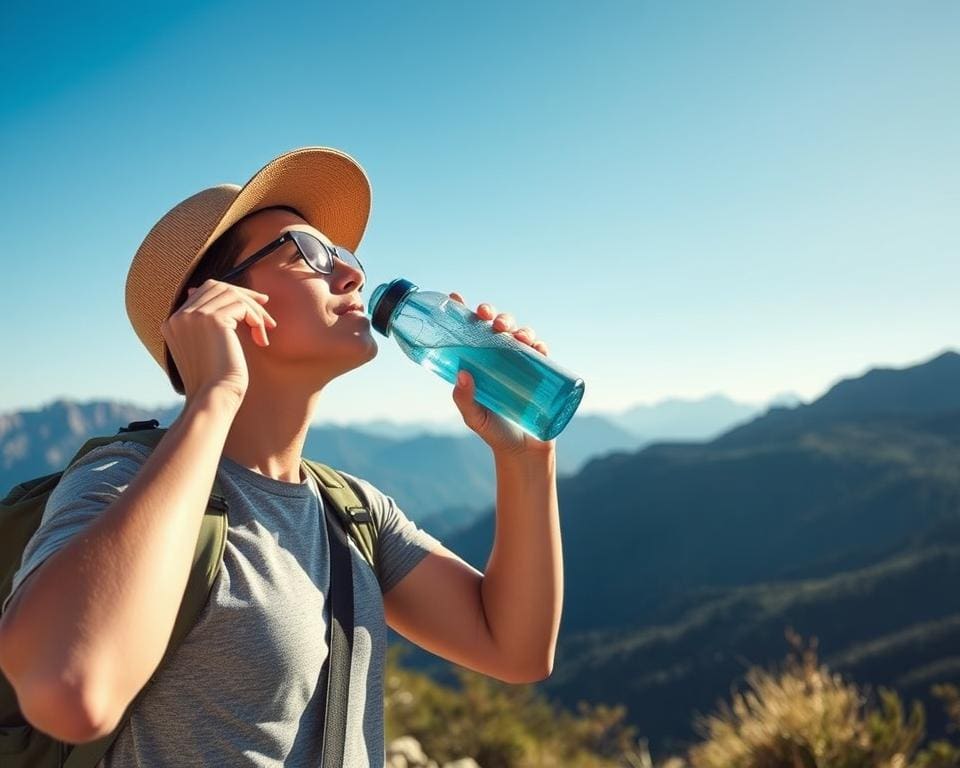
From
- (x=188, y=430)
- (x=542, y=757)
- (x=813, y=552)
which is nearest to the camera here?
(x=188, y=430)

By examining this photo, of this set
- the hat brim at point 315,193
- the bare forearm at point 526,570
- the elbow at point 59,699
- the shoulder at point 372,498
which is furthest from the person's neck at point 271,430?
the elbow at point 59,699

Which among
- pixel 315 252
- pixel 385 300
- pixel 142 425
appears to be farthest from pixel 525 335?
A: pixel 142 425

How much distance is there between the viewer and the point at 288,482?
1688 mm

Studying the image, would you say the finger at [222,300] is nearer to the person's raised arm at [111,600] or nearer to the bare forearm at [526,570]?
the person's raised arm at [111,600]

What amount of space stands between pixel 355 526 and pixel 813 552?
111918 millimetres

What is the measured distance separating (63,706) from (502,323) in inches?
49.2

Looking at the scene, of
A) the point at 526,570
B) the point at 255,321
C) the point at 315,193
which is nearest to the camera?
the point at 255,321

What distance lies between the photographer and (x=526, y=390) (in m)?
1.94

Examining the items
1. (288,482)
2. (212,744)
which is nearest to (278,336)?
(288,482)

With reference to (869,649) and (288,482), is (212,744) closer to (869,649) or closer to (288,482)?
(288,482)

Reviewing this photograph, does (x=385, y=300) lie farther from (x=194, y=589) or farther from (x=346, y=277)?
(x=194, y=589)

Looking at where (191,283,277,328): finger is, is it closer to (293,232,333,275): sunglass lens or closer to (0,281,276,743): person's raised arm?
(0,281,276,743): person's raised arm

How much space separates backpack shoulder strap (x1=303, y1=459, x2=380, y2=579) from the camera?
69.0 inches

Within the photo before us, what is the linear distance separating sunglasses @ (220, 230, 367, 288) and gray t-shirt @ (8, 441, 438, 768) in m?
0.53
